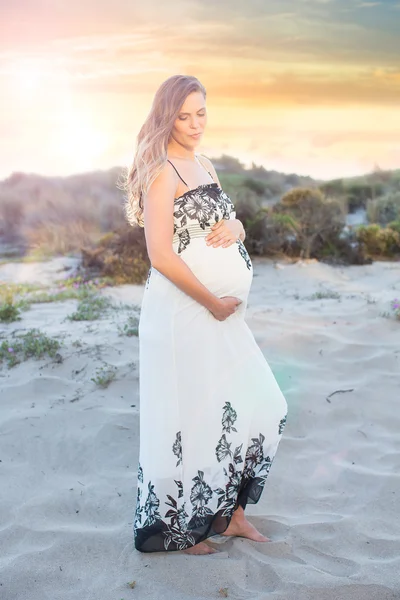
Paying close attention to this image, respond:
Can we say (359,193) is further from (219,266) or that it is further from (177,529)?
(177,529)

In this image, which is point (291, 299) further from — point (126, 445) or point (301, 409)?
point (126, 445)

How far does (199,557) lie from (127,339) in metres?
2.84

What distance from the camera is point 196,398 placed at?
8.93 feet

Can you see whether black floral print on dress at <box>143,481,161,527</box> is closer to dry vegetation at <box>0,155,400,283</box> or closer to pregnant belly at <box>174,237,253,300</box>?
pregnant belly at <box>174,237,253,300</box>

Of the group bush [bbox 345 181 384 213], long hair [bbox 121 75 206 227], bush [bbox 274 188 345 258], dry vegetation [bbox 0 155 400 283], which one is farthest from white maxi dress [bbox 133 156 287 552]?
bush [bbox 345 181 384 213]

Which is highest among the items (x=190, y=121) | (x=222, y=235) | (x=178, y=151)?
(x=190, y=121)

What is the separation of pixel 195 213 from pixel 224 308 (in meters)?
0.44

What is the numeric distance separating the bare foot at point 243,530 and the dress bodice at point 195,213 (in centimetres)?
139

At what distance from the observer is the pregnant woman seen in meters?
2.69

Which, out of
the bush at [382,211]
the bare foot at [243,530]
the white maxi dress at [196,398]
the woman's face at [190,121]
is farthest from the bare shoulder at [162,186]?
the bush at [382,211]

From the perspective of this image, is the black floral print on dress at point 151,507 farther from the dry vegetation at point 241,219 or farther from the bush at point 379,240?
the bush at point 379,240

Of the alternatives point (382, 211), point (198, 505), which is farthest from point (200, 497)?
point (382, 211)

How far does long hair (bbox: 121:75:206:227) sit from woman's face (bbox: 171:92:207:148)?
28 millimetres

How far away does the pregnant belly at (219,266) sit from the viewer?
2.74 metres
